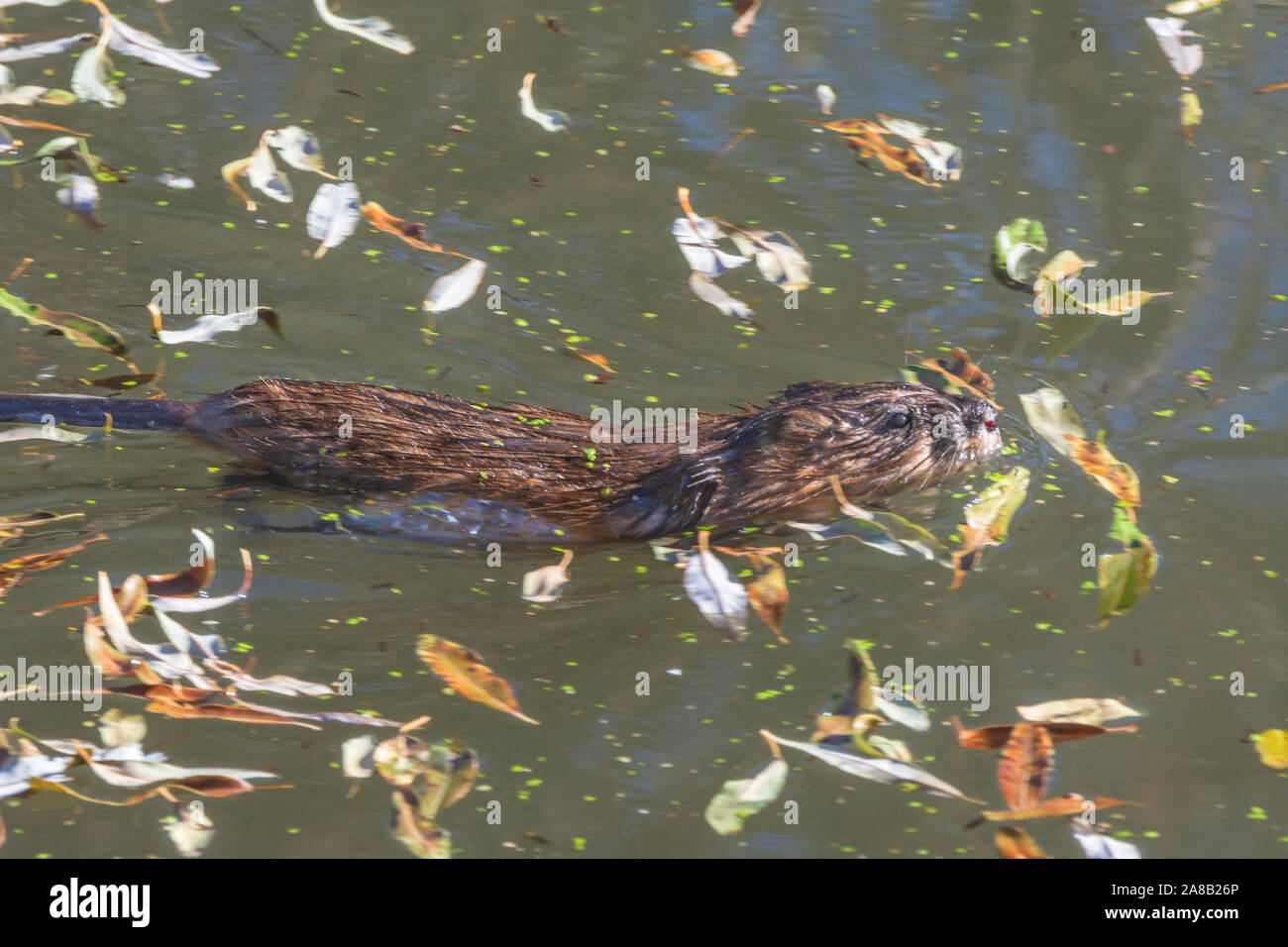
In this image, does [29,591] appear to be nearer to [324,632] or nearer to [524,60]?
[324,632]

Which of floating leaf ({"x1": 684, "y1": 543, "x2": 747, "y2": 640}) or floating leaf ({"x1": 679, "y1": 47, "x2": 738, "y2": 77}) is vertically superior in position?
floating leaf ({"x1": 679, "y1": 47, "x2": 738, "y2": 77})

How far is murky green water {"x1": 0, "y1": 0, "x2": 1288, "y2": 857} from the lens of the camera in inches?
143

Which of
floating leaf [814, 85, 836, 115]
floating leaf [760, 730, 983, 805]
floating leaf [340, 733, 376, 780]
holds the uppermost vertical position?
floating leaf [814, 85, 836, 115]

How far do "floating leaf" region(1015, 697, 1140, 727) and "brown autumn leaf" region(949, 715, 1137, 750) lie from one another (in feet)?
0.06

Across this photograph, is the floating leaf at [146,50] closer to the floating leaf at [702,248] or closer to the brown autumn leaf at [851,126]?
the floating leaf at [702,248]

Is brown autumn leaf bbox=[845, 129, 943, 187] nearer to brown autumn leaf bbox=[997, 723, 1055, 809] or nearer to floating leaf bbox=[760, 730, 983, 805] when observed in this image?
brown autumn leaf bbox=[997, 723, 1055, 809]

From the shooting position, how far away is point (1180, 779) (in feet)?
12.2

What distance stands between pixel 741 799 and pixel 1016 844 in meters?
0.69

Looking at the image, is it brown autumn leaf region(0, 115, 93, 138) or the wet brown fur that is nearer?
the wet brown fur

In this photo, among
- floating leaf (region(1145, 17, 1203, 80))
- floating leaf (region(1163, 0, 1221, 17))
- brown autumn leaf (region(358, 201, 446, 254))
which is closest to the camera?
brown autumn leaf (region(358, 201, 446, 254))

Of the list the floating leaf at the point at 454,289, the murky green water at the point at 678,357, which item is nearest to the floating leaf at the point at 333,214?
the murky green water at the point at 678,357

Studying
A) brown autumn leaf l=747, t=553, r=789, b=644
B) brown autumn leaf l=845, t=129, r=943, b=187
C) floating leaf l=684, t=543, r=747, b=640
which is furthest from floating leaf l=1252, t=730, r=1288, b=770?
brown autumn leaf l=845, t=129, r=943, b=187

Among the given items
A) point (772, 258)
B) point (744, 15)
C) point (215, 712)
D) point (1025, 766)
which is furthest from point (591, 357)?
point (744, 15)

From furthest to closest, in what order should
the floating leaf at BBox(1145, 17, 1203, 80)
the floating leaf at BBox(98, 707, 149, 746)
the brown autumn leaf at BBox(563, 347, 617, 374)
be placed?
the floating leaf at BBox(1145, 17, 1203, 80), the brown autumn leaf at BBox(563, 347, 617, 374), the floating leaf at BBox(98, 707, 149, 746)
